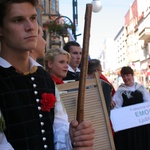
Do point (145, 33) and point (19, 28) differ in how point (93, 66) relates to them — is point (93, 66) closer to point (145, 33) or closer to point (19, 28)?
point (19, 28)

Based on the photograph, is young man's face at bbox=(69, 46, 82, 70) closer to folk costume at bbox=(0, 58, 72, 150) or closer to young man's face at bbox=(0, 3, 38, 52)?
folk costume at bbox=(0, 58, 72, 150)

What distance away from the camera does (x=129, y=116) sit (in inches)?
149

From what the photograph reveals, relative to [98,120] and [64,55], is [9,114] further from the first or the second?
[64,55]

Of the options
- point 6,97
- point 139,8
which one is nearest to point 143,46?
point 139,8

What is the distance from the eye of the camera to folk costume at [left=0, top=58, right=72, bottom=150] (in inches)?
54.2

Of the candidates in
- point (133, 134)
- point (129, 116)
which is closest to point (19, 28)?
point (129, 116)

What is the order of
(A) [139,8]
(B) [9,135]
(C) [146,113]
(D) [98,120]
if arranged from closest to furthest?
(B) [9,135]
(D) [98,120]
(C) [146,113]
(A) [139,8]

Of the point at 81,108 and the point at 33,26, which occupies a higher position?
the point at 33,26

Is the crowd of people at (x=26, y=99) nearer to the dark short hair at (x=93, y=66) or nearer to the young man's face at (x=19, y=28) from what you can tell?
the young man's face at (x=19, y=28)

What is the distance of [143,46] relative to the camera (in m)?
42.6

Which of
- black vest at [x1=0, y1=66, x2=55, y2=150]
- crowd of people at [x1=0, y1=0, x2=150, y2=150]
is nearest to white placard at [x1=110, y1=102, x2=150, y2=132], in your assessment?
crowd of people at [x1=0, y1=0, x2=150, y2=150]

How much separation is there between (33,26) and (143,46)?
42.7 m

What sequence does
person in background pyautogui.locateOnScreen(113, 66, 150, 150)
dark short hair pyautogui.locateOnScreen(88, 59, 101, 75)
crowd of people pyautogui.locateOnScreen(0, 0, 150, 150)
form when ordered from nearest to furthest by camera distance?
crowd of people pyautogui.locateOnScreen(0, 0, 150, 150) → dark short hair pyautogui.locateOnScreen(88, 59, 101, 75) → person in background pyautogui.locateOnScreen(113, 66, 150, 150)

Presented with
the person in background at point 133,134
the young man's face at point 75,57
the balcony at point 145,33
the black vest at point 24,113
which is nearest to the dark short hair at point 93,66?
the young man's face at point 75,57
